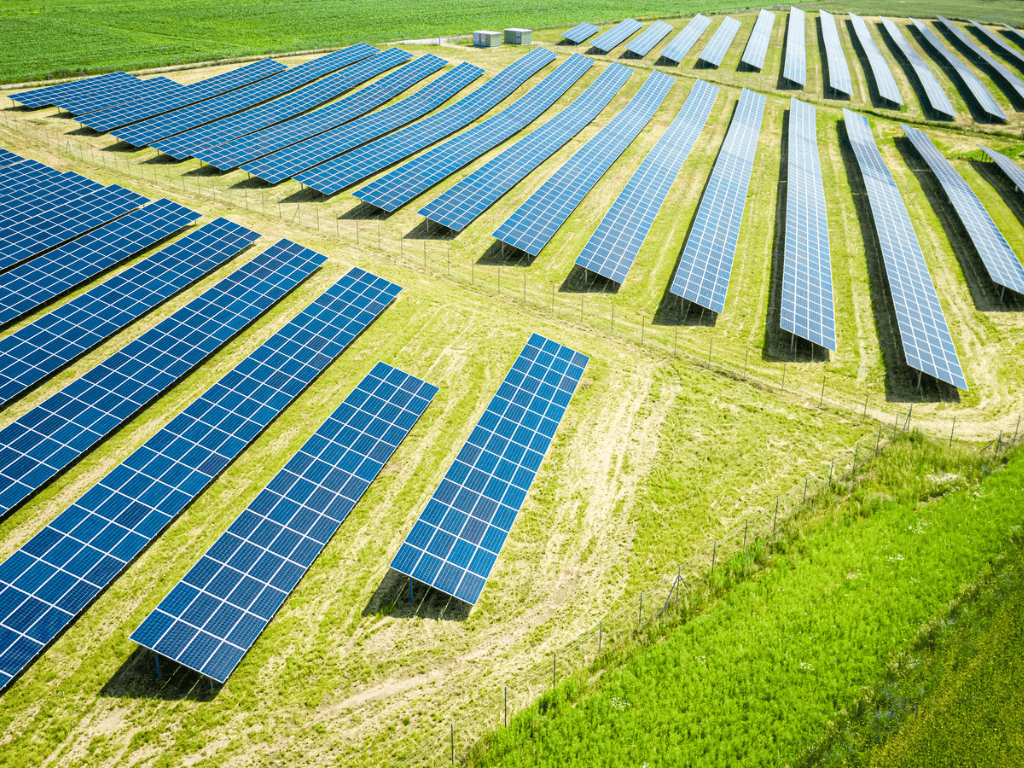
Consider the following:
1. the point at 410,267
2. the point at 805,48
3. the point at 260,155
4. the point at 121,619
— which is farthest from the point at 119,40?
the point at 805,48

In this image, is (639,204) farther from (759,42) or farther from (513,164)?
(759,42)

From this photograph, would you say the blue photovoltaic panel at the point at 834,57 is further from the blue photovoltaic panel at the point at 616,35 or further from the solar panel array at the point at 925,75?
the blue photovoltaic panel at the point at 616,35

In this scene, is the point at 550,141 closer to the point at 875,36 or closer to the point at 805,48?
the point at 805,48

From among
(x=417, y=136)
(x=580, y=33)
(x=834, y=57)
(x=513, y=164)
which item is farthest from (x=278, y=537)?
(x=834, y=57)

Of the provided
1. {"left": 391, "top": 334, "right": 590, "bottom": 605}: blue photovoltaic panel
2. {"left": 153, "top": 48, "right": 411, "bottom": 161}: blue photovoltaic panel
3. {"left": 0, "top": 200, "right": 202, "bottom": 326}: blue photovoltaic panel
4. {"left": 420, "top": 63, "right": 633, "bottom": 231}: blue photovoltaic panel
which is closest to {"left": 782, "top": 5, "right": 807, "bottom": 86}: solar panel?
{"left": 420, "top": 63, "right": 633, "bottom": 231}: blue photovoltaic panel

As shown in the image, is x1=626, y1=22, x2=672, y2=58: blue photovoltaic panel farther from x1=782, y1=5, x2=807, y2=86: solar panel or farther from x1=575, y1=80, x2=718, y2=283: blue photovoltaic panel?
x1=575, y1=80, x2=718, y2=283: blue photovoltaic panel
